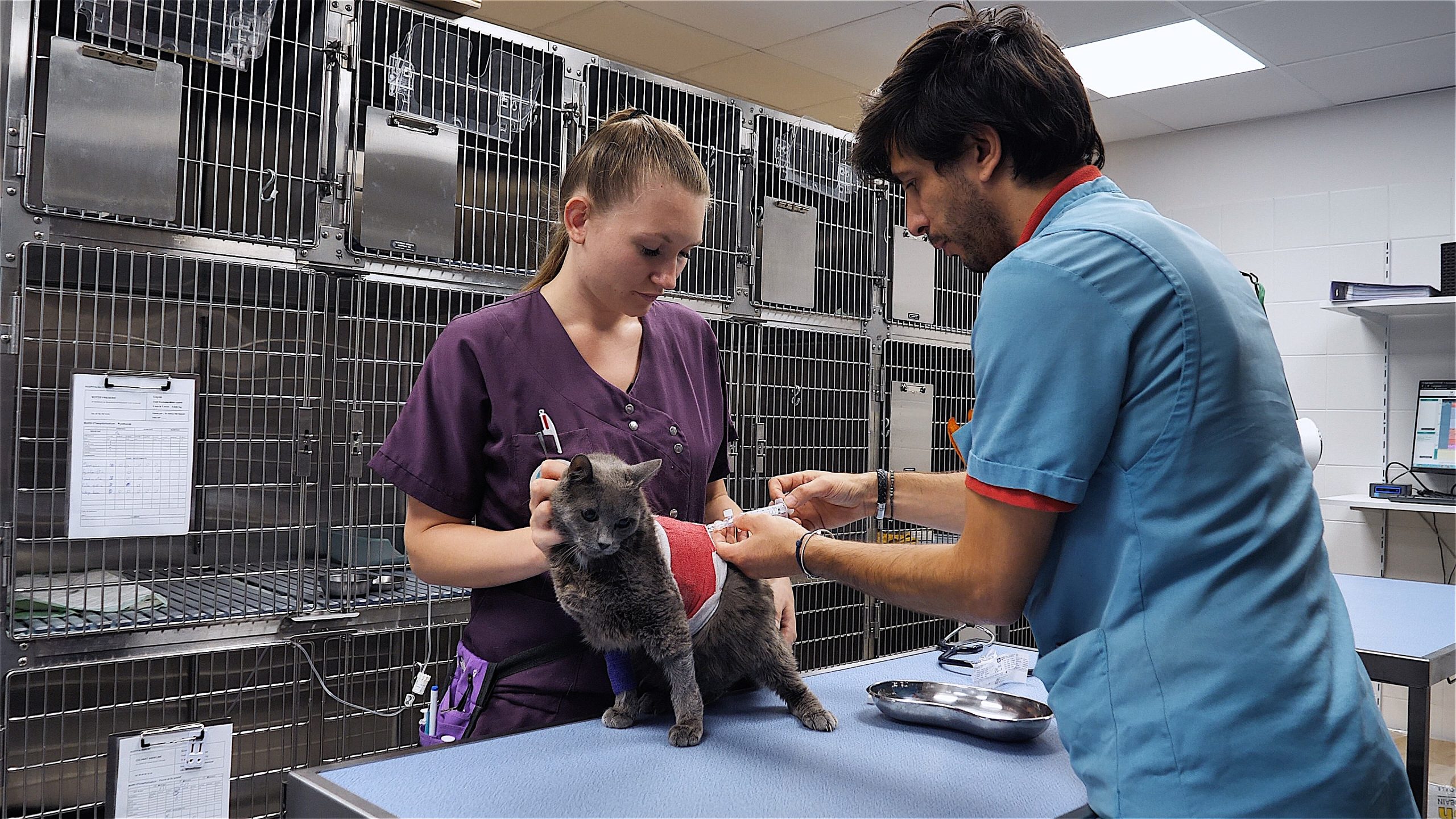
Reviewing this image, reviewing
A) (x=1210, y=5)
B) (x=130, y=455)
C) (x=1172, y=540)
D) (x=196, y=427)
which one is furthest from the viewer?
(x=1210, y=5)

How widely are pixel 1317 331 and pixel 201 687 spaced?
4903 mm

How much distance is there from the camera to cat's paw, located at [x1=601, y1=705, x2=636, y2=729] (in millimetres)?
1247

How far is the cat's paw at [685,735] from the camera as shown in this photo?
1.18 metres

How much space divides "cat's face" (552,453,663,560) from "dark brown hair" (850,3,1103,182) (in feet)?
1.71

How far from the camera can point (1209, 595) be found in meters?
0.88

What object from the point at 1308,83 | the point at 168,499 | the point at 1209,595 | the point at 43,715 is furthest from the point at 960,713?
the point at 1308,83

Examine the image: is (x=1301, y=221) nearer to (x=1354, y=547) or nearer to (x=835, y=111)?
(x=1354, y=547)

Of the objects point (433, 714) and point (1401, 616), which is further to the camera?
point (1401, 616)

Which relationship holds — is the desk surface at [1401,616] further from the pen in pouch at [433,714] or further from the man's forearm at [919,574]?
the pen in pouch at [433,714]

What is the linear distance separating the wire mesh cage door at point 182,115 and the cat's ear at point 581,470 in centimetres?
132

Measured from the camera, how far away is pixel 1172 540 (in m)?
0.88

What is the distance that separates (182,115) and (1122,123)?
4471 mm

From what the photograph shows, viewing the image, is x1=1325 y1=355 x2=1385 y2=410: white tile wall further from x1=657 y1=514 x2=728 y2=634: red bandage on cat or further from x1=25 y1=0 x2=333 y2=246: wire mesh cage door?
x1=25 y1=0 x2=333 y2=246: wire mesh cage door

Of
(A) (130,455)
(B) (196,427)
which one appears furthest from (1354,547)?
(A) (130,455)
